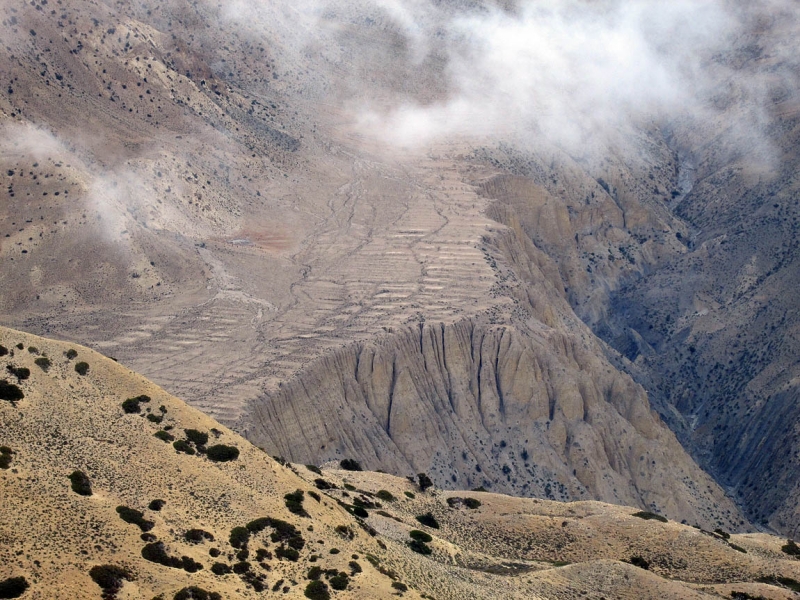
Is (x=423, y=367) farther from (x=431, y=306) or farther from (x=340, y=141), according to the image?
(x=340, y=141)

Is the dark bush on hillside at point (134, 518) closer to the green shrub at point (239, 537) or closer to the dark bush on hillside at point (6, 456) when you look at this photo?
the green shrub at point (239, 537)

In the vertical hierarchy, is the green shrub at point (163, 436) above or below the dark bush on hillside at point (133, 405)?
below

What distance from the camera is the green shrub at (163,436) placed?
57.9 m

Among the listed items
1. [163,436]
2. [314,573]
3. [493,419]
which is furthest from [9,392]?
[493,419]

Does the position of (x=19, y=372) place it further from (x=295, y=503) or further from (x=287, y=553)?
(x=287, y=553)

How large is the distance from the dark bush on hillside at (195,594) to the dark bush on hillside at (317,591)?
4.92 m

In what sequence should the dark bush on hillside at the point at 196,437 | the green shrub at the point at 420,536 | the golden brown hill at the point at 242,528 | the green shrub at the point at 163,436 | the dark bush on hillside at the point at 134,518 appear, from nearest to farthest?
the golden brown hill at the point at 242,528, the dark bush on hillside at the point at 134,518, the green shrub at the point at 163,436, the dark bush on hillside at the point at 196,437, the green shrub at the point at 420,536

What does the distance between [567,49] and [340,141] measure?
2367 inches

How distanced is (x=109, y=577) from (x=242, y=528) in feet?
30.0

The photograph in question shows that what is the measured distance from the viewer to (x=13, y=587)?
42719mm

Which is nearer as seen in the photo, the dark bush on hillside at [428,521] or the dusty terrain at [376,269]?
the dark bush on hillside at [428,521]

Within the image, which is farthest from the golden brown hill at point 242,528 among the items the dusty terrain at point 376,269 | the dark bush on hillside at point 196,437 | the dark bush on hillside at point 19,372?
the dusty terrain at point 376,269

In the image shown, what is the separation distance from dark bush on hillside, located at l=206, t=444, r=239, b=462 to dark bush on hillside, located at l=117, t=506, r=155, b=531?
26.0 feet

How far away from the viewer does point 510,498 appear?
79.1 meters
